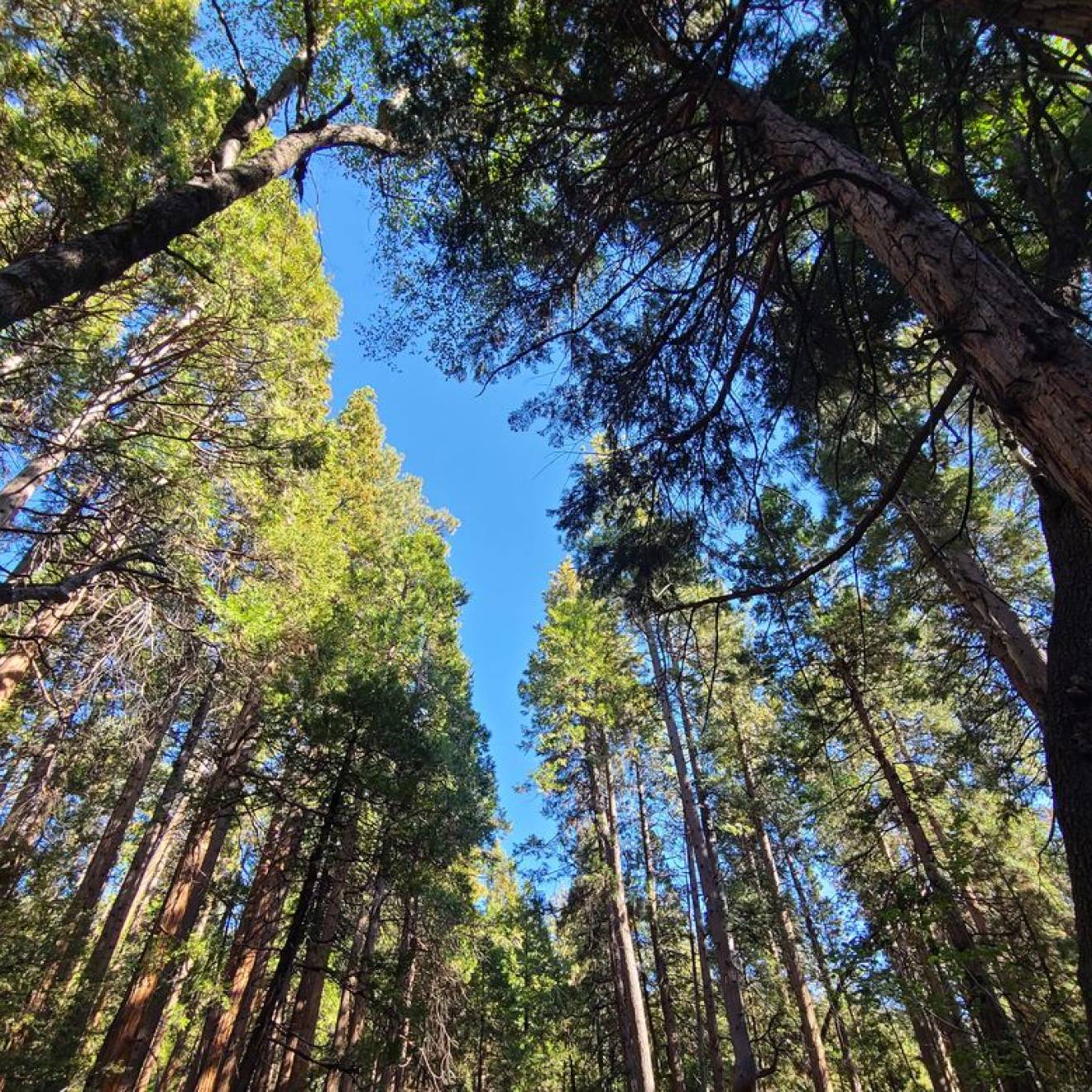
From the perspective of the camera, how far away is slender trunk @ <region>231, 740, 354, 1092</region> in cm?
567

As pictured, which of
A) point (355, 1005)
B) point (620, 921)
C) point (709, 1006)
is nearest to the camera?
point (355, 1005)

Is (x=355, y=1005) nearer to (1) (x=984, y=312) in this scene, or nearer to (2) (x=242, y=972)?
(2) (x=242, y=972)

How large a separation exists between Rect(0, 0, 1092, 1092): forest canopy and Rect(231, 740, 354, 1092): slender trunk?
3.4 inches

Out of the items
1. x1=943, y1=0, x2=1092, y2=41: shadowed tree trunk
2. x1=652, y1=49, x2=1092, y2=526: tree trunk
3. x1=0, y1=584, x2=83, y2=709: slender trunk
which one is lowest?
x1=652, y1=49, x2=1092, y2=526: tree trunk

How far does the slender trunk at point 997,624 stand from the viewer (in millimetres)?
5703

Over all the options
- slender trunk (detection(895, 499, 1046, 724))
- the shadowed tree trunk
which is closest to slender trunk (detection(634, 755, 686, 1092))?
slender trunk (detection(895, 499, 1046, 724))

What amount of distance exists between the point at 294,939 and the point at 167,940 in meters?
3.15

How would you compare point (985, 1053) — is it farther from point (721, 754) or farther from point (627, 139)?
point (721, 754)

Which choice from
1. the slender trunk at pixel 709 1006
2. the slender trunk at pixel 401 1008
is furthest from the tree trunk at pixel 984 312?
the slender trunk at pixel 709 1006

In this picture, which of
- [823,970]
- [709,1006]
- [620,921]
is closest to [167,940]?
[620,921]

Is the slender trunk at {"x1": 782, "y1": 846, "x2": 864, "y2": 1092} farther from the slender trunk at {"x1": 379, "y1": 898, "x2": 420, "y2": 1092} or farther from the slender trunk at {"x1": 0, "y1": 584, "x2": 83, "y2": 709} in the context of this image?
the slender trunk at {"x1": 0, "y1": 584, "x2": 83, "y2": 709}

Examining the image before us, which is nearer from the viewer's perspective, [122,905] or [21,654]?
[21,654]

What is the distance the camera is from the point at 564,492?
16.1 ft

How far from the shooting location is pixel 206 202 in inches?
167
